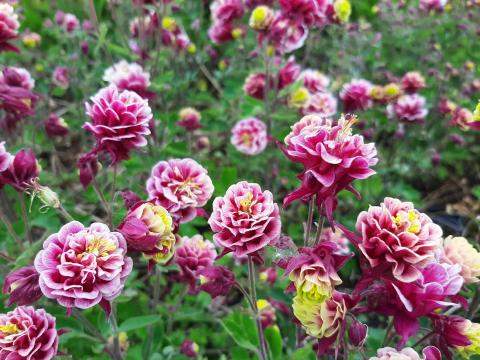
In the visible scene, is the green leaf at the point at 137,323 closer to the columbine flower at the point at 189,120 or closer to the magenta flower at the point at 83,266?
the magenta flower at the point at 83,266

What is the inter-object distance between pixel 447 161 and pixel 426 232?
2777 mm

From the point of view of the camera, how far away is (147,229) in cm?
124

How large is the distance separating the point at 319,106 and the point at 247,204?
1.56 metres

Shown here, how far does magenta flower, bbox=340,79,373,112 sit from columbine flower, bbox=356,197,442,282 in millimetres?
1579

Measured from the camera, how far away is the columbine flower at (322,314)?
3.66 ft

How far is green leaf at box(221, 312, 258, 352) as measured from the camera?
1614 millimetres

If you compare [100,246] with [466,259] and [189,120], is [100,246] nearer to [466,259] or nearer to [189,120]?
[466,259]

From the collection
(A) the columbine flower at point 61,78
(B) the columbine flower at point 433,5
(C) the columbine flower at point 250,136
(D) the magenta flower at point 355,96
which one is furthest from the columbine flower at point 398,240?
(B) the columbine flower at point 433,5

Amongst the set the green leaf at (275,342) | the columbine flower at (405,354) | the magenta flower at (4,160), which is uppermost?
the magenta flower at (4,160)

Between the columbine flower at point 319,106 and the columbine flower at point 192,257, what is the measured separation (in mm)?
1139

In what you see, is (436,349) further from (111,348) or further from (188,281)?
(111,348)

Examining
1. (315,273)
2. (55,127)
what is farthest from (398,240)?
(55,127)

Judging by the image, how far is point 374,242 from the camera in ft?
3.62

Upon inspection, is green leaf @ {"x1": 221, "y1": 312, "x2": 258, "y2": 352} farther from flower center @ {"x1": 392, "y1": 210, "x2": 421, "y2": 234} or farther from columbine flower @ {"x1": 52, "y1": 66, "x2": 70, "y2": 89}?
columbine flower @ {"x1": 52, "y1": 66, "x2": 70, "y2": 89}
